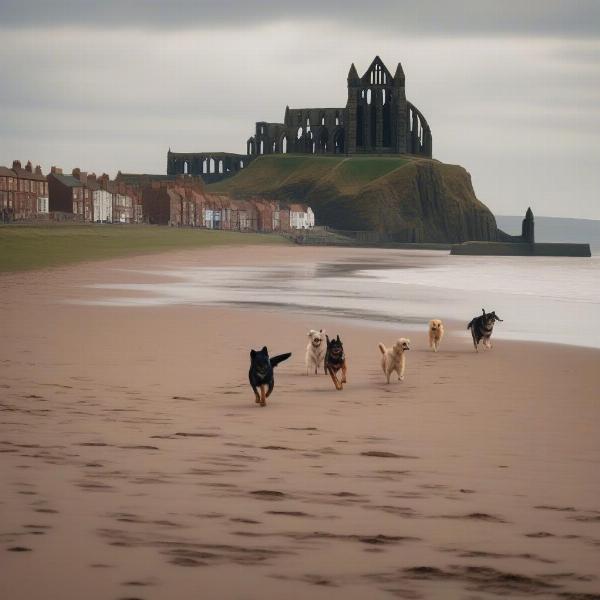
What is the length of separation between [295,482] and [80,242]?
83.5 metres

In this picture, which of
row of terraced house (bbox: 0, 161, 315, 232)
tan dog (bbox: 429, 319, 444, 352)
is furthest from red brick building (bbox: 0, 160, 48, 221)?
tan dog (bbox: 429, 319, 444, 352)

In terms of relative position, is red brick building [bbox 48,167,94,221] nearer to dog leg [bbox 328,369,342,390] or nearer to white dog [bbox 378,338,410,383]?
white dog [bbox 378,338,410,383]

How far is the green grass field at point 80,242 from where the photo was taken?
6944cm

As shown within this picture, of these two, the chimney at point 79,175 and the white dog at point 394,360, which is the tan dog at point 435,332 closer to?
the white dog at point 394,360

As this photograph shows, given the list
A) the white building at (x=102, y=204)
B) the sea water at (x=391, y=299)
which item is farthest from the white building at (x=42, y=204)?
the sea water at (x=391, y=299)

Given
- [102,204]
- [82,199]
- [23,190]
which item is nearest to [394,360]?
[23,190]

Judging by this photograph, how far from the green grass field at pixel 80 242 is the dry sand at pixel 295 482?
4167 cm

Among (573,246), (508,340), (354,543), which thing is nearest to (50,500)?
(354,543)

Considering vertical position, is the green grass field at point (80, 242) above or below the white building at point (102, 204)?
below

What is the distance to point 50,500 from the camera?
8.80 m

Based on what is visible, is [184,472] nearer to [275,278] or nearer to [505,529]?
[505,529]

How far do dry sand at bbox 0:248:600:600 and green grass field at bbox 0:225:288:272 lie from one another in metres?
41.7

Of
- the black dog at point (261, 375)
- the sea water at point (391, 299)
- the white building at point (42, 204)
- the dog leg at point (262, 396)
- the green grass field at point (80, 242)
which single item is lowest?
the sea water at point (391, 299)

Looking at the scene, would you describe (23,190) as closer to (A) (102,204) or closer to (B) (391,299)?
(A) (102,204)
